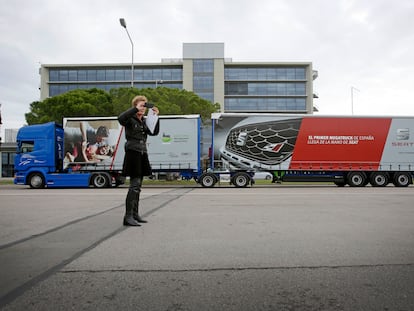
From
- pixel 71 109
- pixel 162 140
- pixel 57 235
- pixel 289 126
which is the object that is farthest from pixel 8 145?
pixel 57 235

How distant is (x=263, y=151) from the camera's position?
18.2m

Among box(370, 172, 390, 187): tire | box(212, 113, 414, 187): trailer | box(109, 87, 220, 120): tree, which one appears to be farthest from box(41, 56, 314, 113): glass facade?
box(370, 172, 390, 187): tire

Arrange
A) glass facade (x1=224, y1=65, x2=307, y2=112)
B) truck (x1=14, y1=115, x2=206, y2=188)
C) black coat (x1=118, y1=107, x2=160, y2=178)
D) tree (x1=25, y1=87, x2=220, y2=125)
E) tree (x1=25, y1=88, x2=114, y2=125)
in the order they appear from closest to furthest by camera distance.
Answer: black coat (x1=118, y1=107, x2=160, y2=178), truck (x1=14, y1=115, x2=206, y2=188), tree (x1=25, y1=87, x2=220, y2=125), tree (x1=25, y1=88, x2=114, y2=125), glass facade (x1=224, y1=65, x2=307, y2=112)

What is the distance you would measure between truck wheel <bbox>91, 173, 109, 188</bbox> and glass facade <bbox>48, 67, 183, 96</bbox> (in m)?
58.6

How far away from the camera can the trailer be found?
1820 centimetres

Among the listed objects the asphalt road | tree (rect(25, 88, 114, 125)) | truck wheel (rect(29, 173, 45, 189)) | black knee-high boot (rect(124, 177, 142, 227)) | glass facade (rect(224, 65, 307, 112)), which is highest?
glass facade (rect(224, 65, 307, 112))

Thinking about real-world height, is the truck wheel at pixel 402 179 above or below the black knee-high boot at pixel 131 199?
below

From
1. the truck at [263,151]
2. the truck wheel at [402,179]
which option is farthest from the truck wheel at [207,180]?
the truck wheel at [402,179]

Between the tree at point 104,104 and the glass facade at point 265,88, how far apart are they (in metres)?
44.8

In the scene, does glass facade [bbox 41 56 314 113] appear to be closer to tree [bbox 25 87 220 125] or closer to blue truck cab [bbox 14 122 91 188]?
tree [bbox 25 87 220 125]

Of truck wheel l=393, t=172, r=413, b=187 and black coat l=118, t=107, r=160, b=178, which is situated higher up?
black coat l=118, t=107, r=160, b=178

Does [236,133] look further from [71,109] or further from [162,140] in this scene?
[71,109]

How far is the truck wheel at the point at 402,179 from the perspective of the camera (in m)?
18.3

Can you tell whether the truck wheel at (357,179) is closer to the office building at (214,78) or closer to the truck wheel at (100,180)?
the truck wheel at (100,180)
